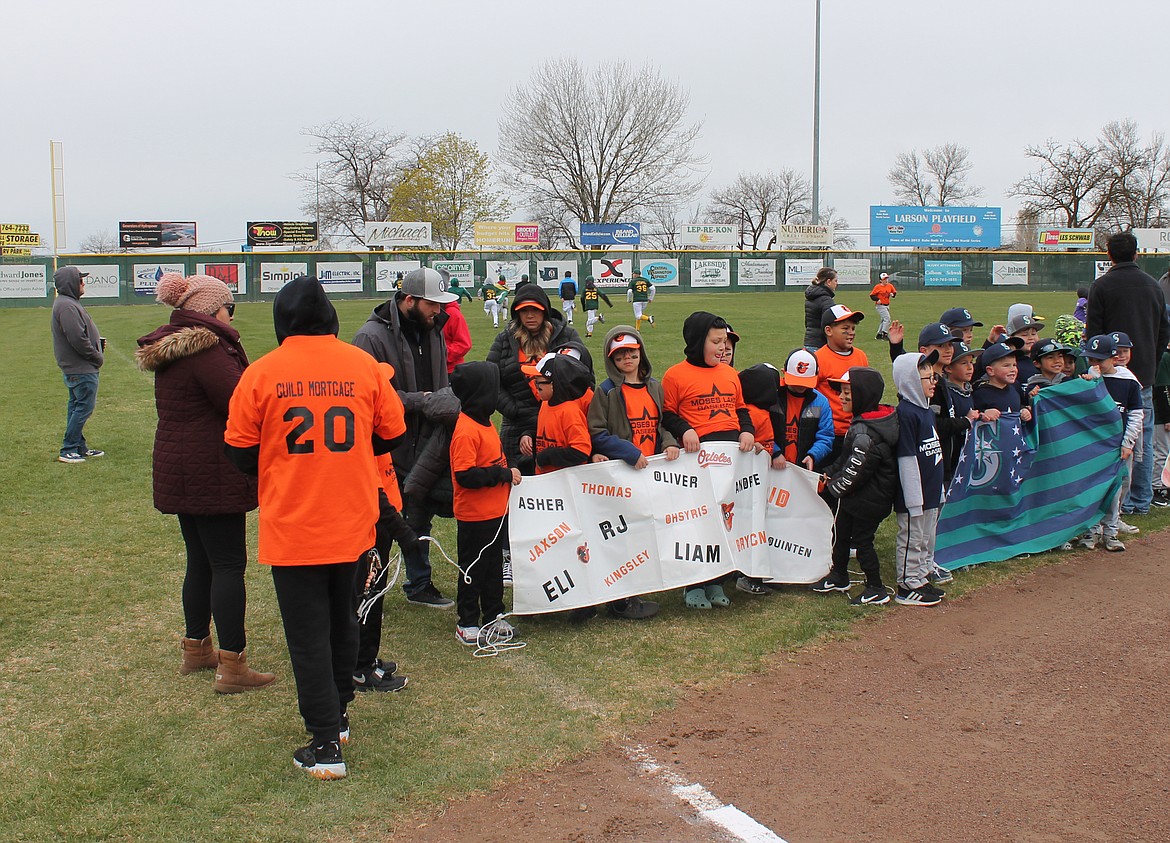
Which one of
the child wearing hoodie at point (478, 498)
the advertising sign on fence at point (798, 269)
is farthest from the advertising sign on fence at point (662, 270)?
the child wearing hoodie at point (478, 498)

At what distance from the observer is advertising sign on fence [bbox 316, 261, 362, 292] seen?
37.8 m

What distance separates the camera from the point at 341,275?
1497 inches

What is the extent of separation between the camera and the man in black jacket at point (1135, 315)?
26.7 ft

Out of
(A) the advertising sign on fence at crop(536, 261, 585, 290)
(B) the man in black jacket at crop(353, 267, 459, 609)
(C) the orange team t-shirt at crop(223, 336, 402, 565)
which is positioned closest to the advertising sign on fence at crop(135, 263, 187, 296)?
(A) the advertising sign on fence at crop(536, 261, 585, 290)

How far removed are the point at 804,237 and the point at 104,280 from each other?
34244mm

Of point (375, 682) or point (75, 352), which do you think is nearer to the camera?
point (375, 682)

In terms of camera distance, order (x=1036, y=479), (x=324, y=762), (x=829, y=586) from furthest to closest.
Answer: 1. (x=1036, y=479)
2. (x=829, y=586)
3. (x=324, y=762)

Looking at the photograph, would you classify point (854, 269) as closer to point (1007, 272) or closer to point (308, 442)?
point (1007, 272)

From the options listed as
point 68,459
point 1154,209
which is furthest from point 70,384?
point 1154,209

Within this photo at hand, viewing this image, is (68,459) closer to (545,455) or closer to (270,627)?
(270,627)

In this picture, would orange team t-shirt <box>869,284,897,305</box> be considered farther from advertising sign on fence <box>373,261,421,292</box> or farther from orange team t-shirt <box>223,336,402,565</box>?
advertising sign on fence <box>373,261,421,292</box>

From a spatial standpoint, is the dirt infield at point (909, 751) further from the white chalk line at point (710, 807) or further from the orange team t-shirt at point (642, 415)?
the orange team t-shirt at point (642, 415)

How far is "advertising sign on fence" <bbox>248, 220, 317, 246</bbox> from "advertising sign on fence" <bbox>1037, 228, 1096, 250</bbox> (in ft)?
157

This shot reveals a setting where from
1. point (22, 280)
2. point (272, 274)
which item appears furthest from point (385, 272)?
point (22, 280)
